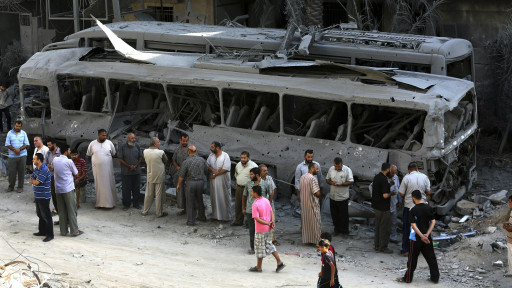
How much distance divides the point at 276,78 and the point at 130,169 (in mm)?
3152

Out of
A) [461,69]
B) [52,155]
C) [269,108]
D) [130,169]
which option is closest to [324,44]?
[269,108]

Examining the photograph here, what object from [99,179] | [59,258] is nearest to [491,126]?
[99,179]

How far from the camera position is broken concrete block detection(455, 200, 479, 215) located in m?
15.1

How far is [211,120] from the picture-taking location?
1645 centimetres

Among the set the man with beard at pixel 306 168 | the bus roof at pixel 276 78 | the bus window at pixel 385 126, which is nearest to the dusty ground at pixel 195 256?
the man with beard at pixel 306 168

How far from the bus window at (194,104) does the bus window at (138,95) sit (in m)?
0.70

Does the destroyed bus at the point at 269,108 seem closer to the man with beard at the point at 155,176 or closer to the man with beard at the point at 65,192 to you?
the man with beard at the point at 155,176

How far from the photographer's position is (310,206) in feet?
44.0

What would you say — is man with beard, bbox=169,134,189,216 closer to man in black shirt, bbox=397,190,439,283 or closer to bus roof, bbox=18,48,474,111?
bus roof, bbox=18,48,474,111

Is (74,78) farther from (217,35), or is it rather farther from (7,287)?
(7,287)

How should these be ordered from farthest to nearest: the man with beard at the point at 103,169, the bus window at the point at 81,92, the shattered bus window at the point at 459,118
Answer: the bus window at the point at 81,92
the man with beard at the point at 103,169
the shattered bus window at the point at 459,118

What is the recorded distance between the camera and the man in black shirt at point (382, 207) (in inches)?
513

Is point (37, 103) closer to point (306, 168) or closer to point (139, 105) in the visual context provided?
point (139, 105)

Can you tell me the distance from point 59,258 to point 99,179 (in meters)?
3.22
